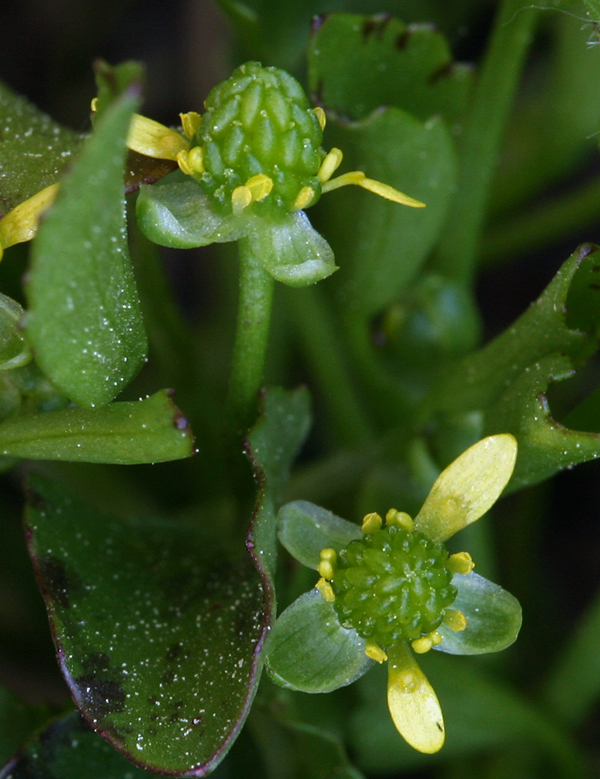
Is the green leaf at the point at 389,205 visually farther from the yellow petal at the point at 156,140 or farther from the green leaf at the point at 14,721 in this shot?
the green leaf at the point at 14,721

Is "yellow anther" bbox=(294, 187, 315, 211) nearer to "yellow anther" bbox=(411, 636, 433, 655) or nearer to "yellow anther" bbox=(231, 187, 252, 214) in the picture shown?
"yellow anther" bbox=(231, 187, 252, 214)

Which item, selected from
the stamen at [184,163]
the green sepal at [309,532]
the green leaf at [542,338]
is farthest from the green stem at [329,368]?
the stamen at [184,163]

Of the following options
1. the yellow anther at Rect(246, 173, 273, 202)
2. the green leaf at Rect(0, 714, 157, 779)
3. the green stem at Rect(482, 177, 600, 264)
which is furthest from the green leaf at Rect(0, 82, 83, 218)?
the green stem at Rect(482, 177, 600, 264)

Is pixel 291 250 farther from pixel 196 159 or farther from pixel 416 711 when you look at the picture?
pixel 416 711

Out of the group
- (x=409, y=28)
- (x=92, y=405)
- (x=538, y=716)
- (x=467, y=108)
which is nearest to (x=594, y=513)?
(x=538, y=716)

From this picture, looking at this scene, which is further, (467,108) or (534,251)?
→ (534,251)

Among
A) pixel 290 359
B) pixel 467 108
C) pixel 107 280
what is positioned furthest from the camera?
pixel 290 359

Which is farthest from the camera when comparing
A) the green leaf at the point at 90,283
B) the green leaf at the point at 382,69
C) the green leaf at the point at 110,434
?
the green leaf at the point at 382,69

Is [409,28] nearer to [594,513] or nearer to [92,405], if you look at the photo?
[92,405]
